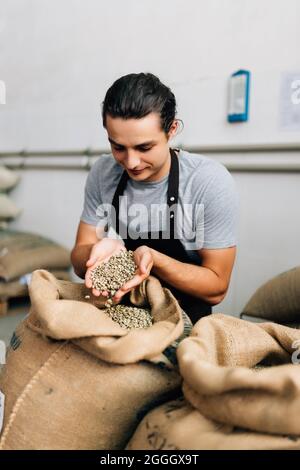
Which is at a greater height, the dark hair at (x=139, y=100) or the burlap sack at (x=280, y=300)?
the dark hair at (x=139, y=100)

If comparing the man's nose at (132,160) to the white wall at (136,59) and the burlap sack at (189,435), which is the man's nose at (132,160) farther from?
the white wall at (136,59)

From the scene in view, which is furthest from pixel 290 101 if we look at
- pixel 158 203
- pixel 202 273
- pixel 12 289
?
pixel 12 289

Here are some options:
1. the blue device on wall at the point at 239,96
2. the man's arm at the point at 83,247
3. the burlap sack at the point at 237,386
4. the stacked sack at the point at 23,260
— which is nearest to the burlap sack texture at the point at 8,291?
the stacked sack at the point at 23,260

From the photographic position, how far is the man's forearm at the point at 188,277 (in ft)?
3.41

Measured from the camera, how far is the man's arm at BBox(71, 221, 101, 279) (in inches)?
47.8

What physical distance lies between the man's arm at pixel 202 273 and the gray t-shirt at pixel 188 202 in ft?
0.09

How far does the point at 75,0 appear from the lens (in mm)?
2316

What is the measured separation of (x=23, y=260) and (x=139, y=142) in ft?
4.91

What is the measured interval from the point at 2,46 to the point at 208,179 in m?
2.25

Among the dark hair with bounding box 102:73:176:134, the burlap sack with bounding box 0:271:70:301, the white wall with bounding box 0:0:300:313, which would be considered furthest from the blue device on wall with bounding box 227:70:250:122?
the burlap sack with bounding box 0:271:70:301

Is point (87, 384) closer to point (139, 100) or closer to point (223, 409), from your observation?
point (223, 409)

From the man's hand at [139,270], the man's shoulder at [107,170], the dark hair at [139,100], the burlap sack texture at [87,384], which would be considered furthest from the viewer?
the man's shoulder at [107,170]

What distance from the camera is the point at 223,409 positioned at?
1.88ft

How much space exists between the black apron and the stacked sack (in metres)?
1.20
